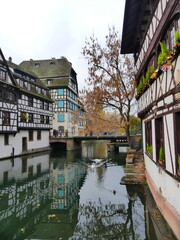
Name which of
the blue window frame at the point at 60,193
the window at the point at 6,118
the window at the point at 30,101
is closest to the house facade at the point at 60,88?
the window at the point at 30,101

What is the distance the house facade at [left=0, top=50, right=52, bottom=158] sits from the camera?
75.9 ft

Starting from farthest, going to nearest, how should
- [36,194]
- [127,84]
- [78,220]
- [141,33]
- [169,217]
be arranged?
1. [127,84]
2. [141,33]
3. [36,194]
4. [78,220]
5. [169,217]

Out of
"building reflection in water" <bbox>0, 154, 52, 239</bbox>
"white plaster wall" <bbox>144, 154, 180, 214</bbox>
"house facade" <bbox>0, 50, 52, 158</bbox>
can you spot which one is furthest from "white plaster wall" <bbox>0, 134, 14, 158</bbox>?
"white plaster wall" <bbox>144, 154, 180, 214</bbox>

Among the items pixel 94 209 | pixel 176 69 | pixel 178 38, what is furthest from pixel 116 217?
pixel 178 38

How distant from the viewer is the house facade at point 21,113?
2312 cm

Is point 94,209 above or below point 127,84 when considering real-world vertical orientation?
below

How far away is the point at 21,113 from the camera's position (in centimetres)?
2752

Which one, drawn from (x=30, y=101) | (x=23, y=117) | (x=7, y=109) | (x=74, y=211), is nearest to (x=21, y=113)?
(x=23, y=117)

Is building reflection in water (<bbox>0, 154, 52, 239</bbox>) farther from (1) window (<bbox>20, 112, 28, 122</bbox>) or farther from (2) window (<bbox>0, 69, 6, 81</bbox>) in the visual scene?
(1) window (<bbox>20, 112, 28, 122</bbox>)

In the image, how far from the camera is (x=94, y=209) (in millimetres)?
8117

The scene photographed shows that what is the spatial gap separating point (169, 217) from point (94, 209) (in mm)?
3281

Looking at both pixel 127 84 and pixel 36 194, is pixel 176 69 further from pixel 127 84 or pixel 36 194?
pixel 127 84

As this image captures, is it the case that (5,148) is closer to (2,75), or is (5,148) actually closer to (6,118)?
(6,118)

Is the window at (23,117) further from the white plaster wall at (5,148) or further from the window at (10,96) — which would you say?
the white plaster wall at (5,148)
